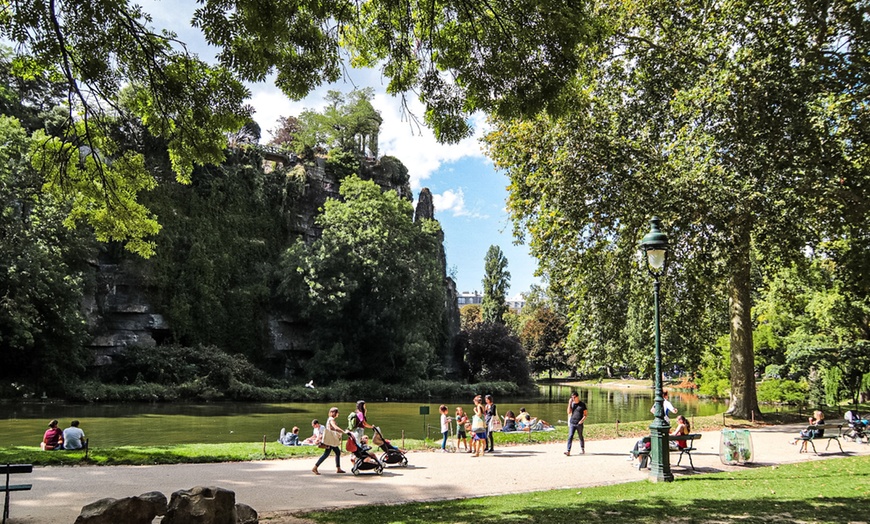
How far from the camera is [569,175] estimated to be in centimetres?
1906

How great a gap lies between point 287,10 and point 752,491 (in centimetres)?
991

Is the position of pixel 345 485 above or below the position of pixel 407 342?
below

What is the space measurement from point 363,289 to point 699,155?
31.7 m

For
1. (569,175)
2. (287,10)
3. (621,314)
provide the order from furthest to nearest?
1. (621,314)
2. (569,175)
3. (287,10)

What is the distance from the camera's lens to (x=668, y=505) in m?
8.26

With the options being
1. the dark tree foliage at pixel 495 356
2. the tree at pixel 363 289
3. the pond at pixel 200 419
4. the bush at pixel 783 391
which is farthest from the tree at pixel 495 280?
the bush at pixel 783 391

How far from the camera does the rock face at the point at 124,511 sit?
643 cm

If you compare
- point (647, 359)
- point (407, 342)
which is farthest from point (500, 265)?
point (647, 359)

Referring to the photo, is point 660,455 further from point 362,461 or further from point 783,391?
point 783,391

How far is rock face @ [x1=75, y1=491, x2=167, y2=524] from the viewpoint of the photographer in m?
6.43

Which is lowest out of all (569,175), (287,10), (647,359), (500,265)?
(647,359)

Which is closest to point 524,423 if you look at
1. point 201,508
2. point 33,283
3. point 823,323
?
point 201,508

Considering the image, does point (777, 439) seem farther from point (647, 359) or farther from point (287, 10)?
point (287, 10)

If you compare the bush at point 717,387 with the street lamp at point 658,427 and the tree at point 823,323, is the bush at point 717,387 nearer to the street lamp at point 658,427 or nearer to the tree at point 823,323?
the tree at point 823,323
